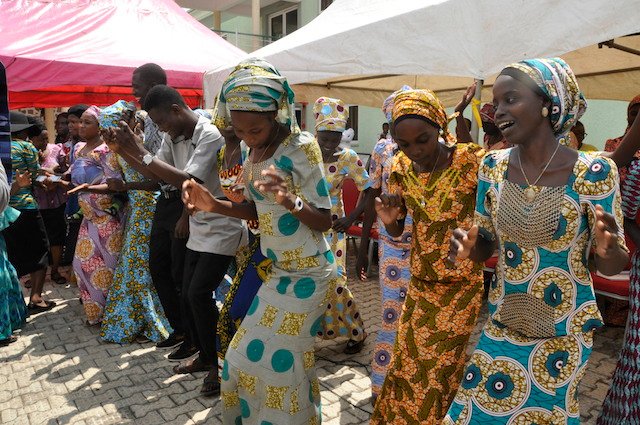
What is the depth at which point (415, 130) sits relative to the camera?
2.41m

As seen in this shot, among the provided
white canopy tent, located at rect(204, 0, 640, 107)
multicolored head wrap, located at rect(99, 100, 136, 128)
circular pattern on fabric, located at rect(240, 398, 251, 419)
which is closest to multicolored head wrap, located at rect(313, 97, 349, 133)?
white canopy tent, located at rect(204, 0, 640, 107)

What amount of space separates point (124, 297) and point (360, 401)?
268 cm

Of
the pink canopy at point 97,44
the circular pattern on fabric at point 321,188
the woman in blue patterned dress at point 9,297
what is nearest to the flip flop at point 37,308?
the woman in blue patterned dress at point 9,297

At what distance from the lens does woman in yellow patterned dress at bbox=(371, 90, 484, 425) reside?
8.19 ft

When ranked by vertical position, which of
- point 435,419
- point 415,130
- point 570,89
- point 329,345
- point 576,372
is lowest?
point 329,345

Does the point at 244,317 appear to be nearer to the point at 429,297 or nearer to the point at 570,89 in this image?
the point at 429,297

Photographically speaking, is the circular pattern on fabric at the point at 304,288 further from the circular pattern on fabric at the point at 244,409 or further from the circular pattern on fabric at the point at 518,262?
the circular pattern on fabric at the point at 518,262

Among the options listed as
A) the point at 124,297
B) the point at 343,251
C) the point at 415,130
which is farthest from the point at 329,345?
the point at 415,130

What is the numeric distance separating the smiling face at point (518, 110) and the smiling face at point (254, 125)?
Answer: 110 cm

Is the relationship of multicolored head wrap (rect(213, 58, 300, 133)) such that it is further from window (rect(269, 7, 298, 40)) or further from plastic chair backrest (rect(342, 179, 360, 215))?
window (rect(269, 7, 298, 40))

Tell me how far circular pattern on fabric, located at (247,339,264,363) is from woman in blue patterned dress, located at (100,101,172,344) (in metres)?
2.64

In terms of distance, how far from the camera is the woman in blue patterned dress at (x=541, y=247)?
1852 millimetres

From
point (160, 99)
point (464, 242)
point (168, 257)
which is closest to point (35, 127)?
point (168, 257)

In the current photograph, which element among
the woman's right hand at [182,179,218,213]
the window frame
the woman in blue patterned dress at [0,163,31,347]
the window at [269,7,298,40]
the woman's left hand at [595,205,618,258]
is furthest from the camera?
the window at [269,7,298,40]
